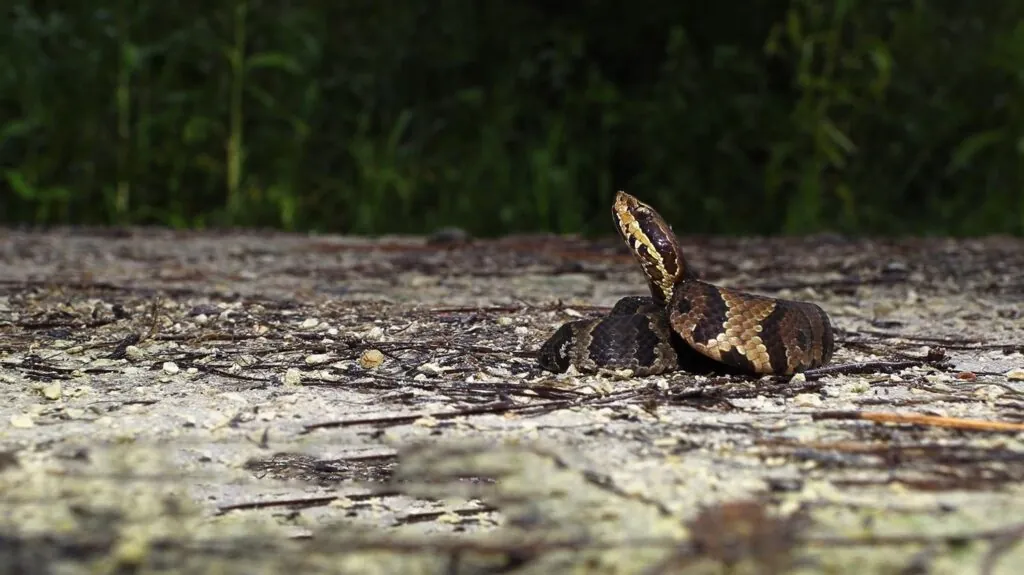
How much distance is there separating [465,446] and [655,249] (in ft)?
4.41

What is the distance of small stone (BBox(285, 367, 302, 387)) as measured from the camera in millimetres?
3373

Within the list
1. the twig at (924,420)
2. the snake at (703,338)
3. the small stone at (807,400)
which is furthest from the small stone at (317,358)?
the twig at (924,420)

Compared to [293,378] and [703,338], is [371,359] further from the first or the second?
[703,338]

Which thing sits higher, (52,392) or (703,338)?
(703,338)

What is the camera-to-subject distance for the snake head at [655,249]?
3898 millimetres

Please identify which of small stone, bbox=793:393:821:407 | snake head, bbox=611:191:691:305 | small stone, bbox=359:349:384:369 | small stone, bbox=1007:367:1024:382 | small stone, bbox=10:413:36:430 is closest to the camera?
small stone, bbox=10:413:36:430

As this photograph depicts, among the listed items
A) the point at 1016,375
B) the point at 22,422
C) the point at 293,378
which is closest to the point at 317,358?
the point at 293,378

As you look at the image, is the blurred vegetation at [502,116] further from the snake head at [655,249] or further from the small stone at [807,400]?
the small stone at [807,400]

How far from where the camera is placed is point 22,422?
2.87 metres

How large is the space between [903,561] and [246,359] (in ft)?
7.06

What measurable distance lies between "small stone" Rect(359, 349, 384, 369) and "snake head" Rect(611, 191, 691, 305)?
850 mm

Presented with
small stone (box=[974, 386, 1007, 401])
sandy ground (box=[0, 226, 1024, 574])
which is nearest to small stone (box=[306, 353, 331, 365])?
sandy ground (box=[0, 226, 1024, 574])

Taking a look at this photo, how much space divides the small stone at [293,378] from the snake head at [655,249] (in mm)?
1111

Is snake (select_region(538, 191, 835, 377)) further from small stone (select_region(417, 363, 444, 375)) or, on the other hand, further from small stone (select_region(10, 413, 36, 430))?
small stone (select_region(10, 413, 36, 430))
